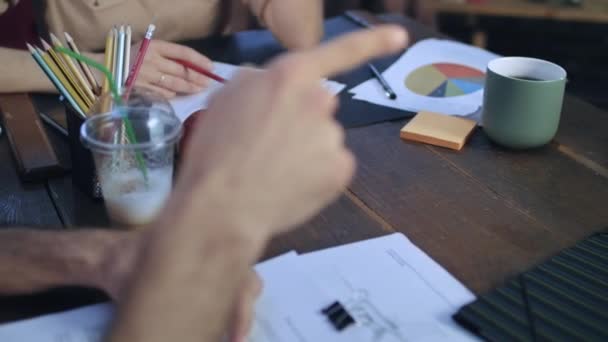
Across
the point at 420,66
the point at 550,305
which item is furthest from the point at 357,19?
the point at 550,305

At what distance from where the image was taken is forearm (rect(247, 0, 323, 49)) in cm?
126

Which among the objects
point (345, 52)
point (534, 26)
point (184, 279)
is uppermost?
point (345, 52)

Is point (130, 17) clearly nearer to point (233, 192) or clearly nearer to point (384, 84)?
point (384, 84)

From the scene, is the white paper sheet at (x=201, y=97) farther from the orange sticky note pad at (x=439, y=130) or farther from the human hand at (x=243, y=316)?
the human hand at (x=243, y=316)

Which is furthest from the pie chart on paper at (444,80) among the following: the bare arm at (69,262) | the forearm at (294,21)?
the bare arm at (69,262)

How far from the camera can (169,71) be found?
3.42 ft

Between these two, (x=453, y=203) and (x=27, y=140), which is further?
(x=27, y=140)

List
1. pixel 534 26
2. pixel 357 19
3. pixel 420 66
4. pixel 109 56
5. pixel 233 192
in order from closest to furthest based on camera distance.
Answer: pixel 233 192
pixel 109 56
pixel 420 66
pixel 357 19
pixel 534 26

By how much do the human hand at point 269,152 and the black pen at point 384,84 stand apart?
58cm

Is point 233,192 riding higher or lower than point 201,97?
higher

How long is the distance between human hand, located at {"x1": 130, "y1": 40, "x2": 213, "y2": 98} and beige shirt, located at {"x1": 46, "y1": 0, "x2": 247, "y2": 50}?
11.4 inches

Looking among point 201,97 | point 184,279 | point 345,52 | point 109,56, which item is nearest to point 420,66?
point 201,97

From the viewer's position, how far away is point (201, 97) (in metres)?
1.03

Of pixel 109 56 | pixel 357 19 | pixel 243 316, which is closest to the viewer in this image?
pixel 243 316
